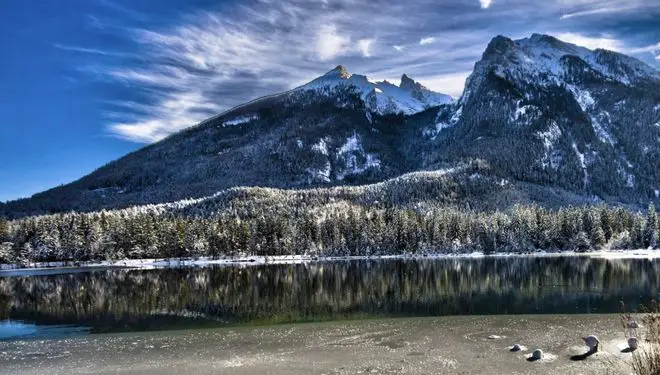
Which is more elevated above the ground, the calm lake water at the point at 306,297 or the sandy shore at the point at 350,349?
the sandy shore at the point at 350,349

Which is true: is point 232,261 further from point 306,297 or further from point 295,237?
point 306,297

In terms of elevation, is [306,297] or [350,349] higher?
[350,349]

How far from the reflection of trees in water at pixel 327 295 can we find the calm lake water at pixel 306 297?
135mm

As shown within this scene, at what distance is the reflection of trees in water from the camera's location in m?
63.0

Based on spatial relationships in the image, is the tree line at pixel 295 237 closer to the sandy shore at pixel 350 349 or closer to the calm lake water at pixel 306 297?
the calm lake water at pixel 306 297

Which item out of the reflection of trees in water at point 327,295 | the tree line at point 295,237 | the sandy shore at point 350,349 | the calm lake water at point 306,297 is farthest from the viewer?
the tree line at point 295,237

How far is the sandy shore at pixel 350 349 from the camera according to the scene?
35688 mm

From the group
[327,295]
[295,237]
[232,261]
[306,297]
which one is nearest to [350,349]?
[306,297]

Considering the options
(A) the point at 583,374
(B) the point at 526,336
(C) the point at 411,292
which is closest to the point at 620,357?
(A) the point at 583,374

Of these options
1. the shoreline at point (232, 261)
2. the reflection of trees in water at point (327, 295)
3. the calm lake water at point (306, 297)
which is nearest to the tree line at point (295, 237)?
the shoreline at point (232, 261)

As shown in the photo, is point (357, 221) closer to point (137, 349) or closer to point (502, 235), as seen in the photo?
point (502, 235)

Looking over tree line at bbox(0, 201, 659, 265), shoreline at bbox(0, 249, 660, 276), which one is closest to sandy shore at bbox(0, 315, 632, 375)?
shoreline at bbox(0, 249, 660, 276)

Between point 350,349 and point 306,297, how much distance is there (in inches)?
1484

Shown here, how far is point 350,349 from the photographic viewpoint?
41.6 meters
